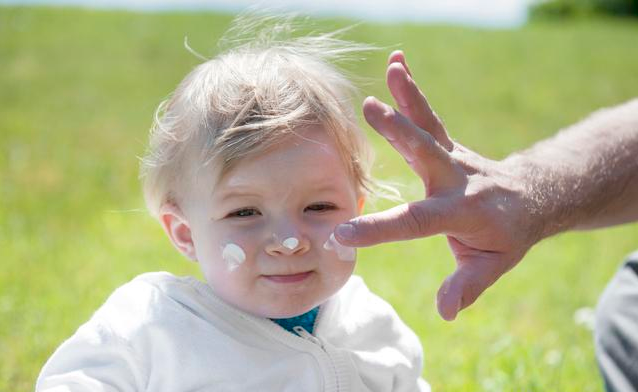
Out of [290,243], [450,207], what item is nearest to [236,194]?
[290,243]

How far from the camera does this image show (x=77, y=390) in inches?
72.9

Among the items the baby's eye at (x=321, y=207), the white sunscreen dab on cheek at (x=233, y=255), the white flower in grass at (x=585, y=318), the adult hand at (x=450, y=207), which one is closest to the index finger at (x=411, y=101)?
the adult hand at (x=450, y=207)

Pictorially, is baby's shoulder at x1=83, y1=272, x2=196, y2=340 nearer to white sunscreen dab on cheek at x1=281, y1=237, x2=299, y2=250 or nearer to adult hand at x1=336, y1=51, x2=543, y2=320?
white sunscreen dab on cheek at x1=281, y1=237, x2=299, y2=250

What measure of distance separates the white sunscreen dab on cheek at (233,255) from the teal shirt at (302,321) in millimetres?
267

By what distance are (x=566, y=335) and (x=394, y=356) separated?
6.54 feet

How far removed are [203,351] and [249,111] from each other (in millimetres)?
625

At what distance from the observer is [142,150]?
23.1ft

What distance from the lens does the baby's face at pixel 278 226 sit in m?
1.97

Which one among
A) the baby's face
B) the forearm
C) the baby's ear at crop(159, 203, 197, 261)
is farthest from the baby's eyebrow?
the forearm

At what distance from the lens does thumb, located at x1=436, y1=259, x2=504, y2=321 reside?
6.30 feet

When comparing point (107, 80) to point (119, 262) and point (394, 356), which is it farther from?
point (394, 356)

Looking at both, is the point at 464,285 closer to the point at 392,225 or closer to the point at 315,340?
the point at 392,225

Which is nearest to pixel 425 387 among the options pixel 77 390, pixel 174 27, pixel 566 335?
pixel 77 390

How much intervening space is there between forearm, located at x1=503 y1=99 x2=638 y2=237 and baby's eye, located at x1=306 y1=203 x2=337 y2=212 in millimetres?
509
